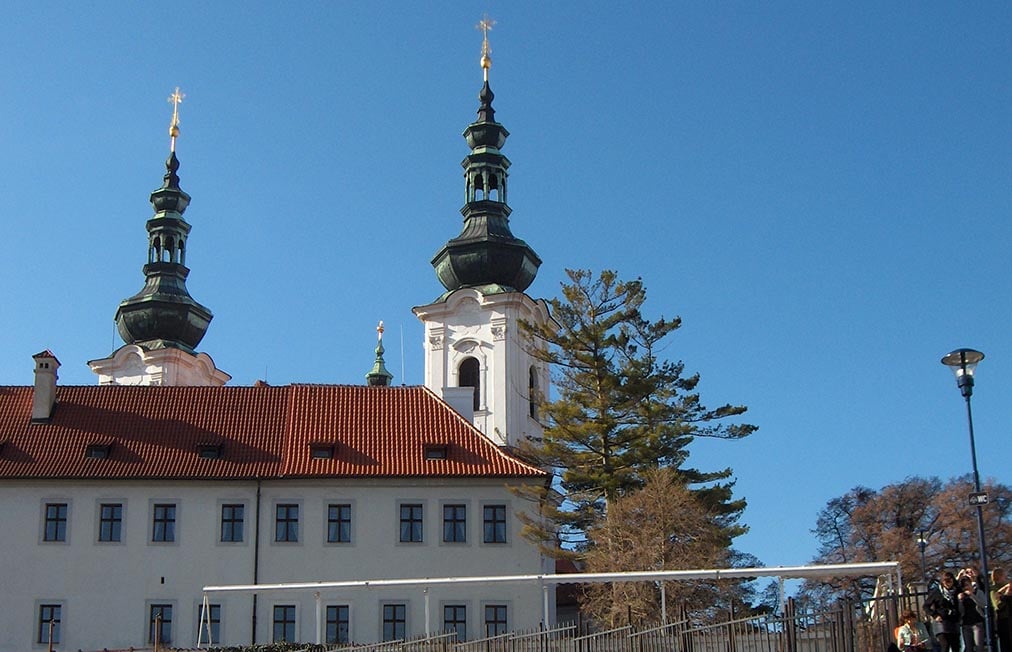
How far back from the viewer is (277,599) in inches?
1471

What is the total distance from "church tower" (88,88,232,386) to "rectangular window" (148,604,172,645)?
26.7 metres

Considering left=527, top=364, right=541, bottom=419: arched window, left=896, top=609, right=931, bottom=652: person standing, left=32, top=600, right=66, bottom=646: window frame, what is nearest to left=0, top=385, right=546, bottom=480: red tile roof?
left=32, top=600, right=66, bottom=646: window frame

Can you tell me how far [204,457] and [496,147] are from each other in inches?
982

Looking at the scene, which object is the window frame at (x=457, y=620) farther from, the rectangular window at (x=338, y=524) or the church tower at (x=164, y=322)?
the church tower at (x=164, y=322)

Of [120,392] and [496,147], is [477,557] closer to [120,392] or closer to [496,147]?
[120,392]

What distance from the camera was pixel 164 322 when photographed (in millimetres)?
65625

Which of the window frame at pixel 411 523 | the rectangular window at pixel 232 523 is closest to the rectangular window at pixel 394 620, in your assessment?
the window frame at pixel 411 523

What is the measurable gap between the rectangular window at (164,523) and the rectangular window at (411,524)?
599 centimetres

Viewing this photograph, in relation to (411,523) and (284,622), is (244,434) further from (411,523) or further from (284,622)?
(284,622)

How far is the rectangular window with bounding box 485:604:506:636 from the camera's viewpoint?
37444mm

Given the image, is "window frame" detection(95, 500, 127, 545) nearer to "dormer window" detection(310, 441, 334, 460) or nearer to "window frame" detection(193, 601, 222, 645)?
"window frame" detection(193, 601, 222, 645)

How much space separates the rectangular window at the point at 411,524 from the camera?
1506 inches

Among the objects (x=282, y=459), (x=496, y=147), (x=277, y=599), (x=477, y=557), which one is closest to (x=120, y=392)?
(x=282, y=459)

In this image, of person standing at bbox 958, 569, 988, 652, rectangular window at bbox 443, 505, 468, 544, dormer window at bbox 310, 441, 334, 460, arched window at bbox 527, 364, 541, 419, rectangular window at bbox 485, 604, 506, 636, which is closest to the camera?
person standing at bbox 958, 569, 988, 652
